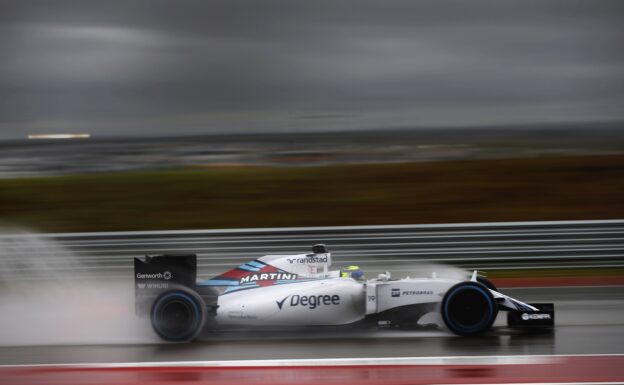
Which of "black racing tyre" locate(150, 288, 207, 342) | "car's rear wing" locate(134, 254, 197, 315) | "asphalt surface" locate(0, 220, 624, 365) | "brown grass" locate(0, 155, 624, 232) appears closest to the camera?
"black racing tyre" locate(150, 288, 207, 342)

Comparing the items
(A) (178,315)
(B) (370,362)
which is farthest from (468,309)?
(A) (178,315)

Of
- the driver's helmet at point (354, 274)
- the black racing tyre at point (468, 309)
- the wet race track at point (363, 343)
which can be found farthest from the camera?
the driver's helmet at point (354, 274)

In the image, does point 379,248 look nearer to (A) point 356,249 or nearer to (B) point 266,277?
(A) point 356,249

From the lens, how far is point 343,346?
23.0 ft

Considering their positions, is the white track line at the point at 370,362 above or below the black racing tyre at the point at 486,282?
below

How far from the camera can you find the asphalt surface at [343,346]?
22.0ft

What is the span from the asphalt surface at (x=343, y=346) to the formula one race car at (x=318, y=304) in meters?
0.15

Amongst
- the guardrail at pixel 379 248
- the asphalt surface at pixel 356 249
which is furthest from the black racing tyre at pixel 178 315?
the guardrail at pixel 379 248

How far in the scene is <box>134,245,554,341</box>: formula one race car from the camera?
7176 mm

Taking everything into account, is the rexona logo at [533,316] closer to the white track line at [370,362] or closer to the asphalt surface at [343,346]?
the asphalt surface at [343,346]

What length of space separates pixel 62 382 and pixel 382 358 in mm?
2613

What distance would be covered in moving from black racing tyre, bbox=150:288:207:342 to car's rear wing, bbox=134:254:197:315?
0.15 meters

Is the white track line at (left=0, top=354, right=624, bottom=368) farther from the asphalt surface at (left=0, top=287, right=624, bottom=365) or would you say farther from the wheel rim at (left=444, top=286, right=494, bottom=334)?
the wheel rim at (left=444, top=286, right=494, bottom=334)

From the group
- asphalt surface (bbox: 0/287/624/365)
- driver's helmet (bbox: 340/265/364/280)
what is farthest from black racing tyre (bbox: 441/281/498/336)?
Answer: driver's helmet (bbox: 340/265/364/280)
